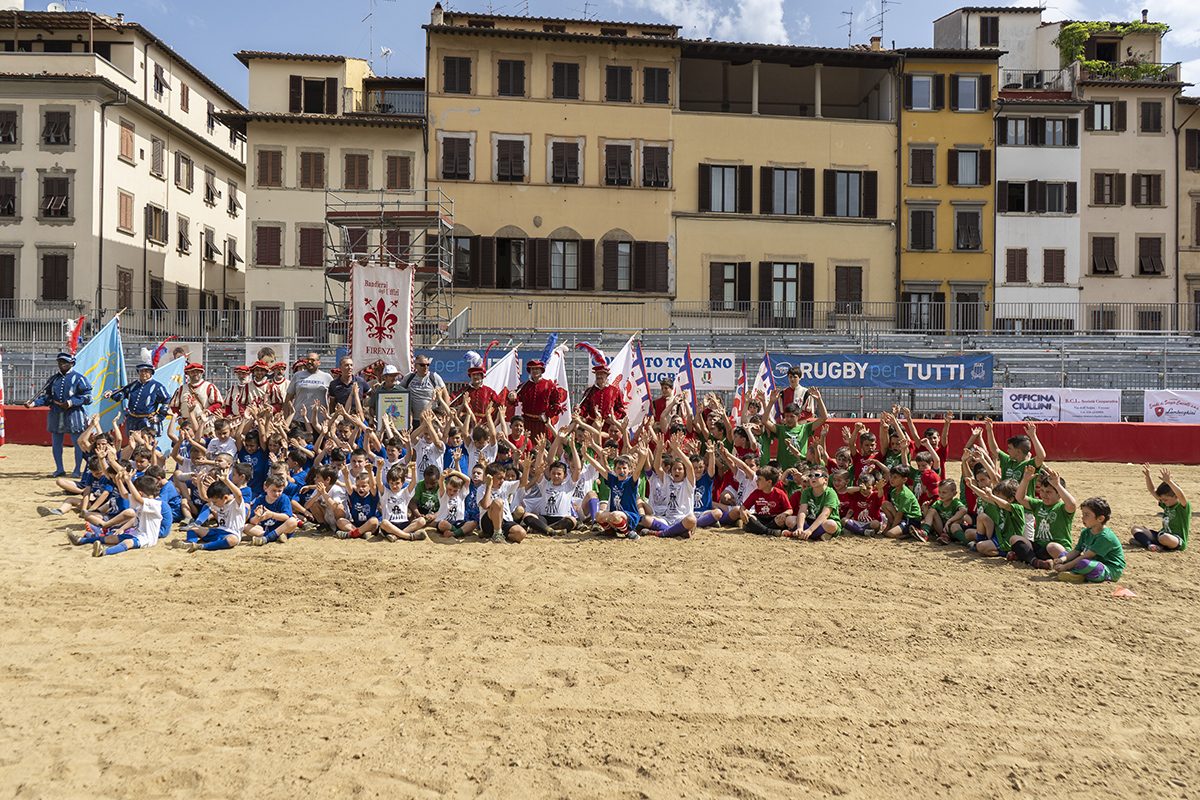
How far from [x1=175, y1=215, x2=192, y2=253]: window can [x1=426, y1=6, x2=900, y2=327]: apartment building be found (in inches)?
562

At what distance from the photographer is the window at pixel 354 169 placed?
Answer: 124 ft

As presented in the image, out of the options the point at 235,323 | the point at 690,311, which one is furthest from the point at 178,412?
the point at 690,311

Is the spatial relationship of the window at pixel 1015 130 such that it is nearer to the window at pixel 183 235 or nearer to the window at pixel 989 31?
the window at pixel 989 31

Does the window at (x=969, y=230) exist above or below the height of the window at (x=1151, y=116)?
below

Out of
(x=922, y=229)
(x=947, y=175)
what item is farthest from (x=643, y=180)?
(x=947, y=175)

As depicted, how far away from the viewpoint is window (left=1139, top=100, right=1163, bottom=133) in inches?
1687

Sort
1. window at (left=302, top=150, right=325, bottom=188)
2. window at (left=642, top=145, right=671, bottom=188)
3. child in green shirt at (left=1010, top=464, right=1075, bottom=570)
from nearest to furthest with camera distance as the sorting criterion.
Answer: child in green shirt at (left=1010, top=464, right=1075, bottom=570) < window at (left=642, top=145, right=671, bottom=188) < window at (left=302, top=150, right=325, bottom=188)

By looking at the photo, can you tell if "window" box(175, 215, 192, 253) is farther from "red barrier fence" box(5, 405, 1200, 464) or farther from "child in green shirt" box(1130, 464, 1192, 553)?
"child in green shirt" box(1130, 464, 1192, 553)

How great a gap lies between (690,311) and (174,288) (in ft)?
77.3

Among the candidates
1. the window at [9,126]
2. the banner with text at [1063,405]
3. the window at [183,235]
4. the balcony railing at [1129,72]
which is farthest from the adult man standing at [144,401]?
the balcony railing at [1129,72]

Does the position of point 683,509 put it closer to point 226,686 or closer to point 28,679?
point 226,686

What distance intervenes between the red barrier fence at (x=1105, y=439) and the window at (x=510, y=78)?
2100 centimetres

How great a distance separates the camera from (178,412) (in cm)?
1434

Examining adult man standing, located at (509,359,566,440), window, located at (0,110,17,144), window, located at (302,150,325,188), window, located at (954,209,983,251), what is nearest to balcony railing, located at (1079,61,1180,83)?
window, located at (954,209,983,251)
